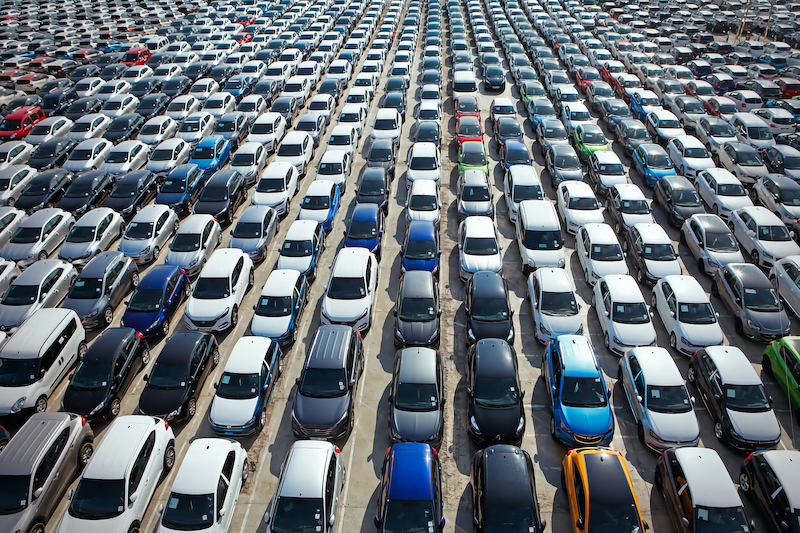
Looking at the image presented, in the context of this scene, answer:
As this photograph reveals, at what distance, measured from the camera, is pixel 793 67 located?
33.2 metres

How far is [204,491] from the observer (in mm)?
10133

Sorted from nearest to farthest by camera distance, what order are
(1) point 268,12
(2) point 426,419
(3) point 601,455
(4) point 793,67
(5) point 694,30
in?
(3) point 601,455
(2) point 426,419
(4) point 793,67
(5) point 694,30
(1) point 268,12

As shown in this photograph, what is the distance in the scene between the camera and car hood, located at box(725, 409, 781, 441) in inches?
464

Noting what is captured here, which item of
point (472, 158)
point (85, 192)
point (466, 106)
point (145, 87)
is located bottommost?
point (85, 192)

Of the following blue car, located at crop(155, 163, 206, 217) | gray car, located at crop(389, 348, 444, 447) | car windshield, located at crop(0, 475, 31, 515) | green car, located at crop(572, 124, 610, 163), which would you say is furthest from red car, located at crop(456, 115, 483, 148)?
car windshield, located at crop(0, 475, 31, 515)

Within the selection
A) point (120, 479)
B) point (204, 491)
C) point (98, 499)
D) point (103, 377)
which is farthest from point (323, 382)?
point (103, 377)

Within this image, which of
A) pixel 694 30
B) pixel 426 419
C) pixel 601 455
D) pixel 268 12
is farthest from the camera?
pixel 268 12

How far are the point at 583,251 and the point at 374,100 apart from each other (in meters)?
20.3

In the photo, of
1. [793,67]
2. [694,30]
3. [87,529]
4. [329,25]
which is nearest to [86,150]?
[87,529]

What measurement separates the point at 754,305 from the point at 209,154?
21769 mm

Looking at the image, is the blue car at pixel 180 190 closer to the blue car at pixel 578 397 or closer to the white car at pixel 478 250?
the white car at pixel 478 250

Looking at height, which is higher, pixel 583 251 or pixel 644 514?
pixel 583 251

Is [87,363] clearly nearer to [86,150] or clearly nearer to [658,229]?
[86,150]

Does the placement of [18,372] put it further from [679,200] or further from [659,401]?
[679,200]
